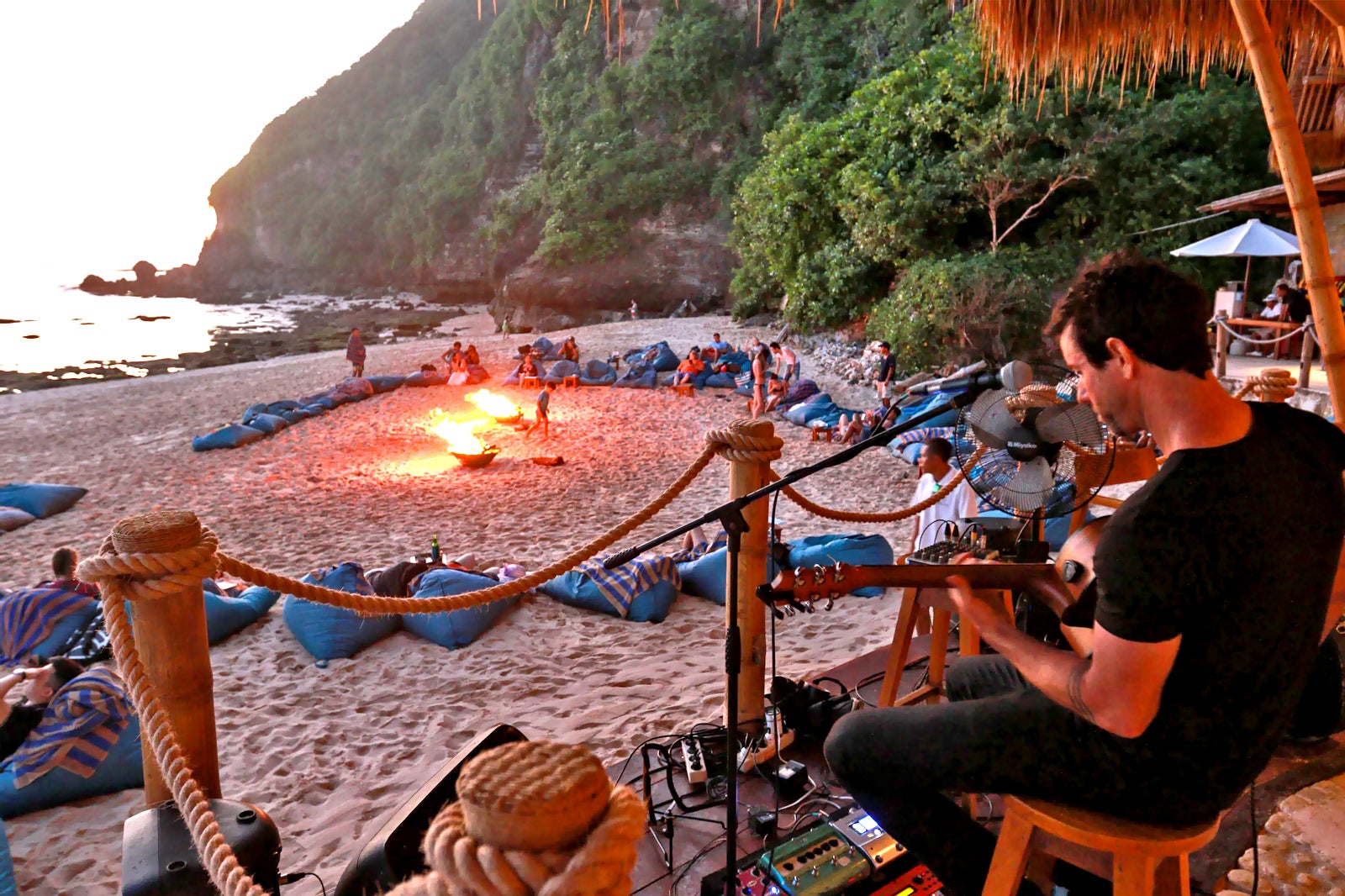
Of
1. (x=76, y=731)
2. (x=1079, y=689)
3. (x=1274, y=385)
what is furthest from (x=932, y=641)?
(x=76, y=731)

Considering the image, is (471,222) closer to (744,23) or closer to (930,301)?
(744,23)

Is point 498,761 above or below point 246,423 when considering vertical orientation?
above

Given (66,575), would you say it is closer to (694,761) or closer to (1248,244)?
(694,761)

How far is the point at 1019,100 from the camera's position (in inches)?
527

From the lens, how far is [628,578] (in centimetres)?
518

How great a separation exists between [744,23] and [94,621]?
100.0ft

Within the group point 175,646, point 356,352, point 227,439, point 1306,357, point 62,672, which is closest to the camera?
point 175,646

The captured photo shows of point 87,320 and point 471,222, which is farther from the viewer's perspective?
point 87,320

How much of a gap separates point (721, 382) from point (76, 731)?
38.5 ft

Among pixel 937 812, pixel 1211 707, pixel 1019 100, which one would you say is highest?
pixel 1019 100

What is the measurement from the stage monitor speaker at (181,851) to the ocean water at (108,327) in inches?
1134

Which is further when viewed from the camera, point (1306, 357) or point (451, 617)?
point (1306, 357)

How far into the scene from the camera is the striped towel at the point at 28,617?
4.58 metres

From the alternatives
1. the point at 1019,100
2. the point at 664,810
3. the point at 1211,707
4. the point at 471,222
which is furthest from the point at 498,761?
the point at 471,222
